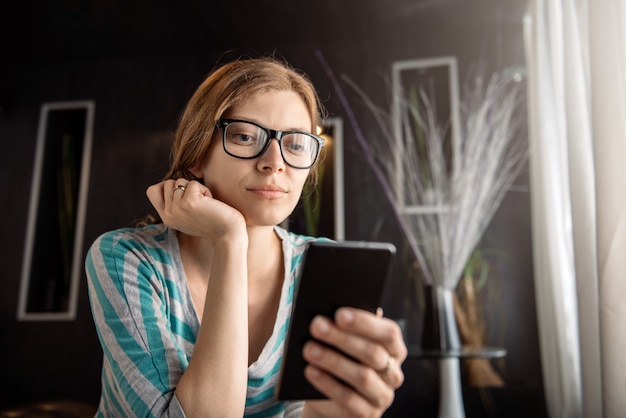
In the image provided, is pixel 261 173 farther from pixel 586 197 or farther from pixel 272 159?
pixel 586 197

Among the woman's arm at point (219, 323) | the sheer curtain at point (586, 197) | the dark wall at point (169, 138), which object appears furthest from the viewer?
the dark wall at point (169, 138)

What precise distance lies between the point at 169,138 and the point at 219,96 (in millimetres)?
2192

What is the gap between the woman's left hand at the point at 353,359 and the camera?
0.52m

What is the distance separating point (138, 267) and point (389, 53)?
2346 mm

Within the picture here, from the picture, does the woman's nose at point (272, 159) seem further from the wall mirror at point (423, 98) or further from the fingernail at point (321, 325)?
the wall mirror at point (423, 98)

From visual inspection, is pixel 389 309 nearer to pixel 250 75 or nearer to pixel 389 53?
pixel 389 53

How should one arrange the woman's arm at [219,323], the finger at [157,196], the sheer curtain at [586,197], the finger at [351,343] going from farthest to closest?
1. the sheer curtain at [586,197]
2. the finger at [157,196]
3. the woman's arm at [219,323]
4. the finger at [351,343]

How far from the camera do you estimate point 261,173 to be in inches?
34.0

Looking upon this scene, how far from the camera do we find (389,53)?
2805mm

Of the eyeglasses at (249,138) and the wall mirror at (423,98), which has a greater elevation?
the wall mirror at (423,98)

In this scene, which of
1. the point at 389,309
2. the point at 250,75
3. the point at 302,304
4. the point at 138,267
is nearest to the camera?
the point at 302,304

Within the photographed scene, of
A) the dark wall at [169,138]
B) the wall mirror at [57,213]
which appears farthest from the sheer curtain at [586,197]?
the wall mirror at [57,213]

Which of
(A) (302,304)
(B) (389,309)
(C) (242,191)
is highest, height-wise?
(C) (242,191)

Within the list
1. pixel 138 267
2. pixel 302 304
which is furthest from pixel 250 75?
pixel 302 304
